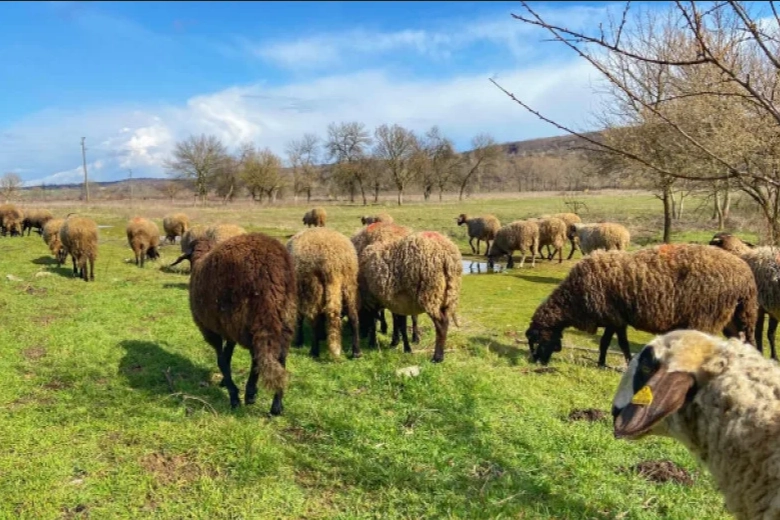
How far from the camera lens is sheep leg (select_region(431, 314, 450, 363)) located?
7.66 metres

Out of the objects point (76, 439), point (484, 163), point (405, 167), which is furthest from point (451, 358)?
point (484, 163)

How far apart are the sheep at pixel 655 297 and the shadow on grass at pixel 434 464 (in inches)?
131

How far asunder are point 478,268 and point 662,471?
55.9 ft

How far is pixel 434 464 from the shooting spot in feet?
14.8

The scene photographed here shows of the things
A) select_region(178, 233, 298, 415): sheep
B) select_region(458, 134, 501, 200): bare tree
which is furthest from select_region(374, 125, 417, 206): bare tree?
select_region(178, 233, 298, 415): sheep

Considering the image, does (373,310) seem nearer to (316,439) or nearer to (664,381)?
(316,439)

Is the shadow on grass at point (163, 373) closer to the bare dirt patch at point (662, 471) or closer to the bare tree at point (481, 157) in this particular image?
the bare dirt patch at point (662, 471)

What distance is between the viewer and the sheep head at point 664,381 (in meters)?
2.55

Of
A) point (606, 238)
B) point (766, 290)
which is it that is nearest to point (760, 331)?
point (766, 290)

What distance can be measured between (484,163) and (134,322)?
233 feet

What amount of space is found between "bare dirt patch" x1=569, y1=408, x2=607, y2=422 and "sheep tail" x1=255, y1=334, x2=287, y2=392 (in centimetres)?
323

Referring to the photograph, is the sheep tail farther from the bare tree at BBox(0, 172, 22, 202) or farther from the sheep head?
the bare tree at BBox(0, 172, 22, 202)

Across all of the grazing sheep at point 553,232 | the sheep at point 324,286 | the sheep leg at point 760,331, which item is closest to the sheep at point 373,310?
the sheep at point 324,286

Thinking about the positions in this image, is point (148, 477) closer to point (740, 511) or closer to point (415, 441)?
point (415, 441)
